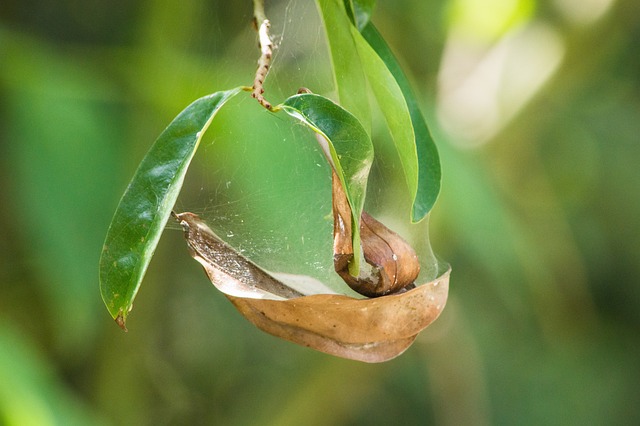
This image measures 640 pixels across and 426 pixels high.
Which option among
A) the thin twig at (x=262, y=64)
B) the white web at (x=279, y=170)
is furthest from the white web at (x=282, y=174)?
the thin twig at (x=262, y=64)

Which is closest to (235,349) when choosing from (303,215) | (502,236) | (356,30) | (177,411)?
(177,411)

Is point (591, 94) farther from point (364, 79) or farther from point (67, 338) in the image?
point (364, 79)

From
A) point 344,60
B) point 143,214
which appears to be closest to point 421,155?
point 344,60

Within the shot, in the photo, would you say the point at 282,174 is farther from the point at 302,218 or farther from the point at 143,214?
the point at 143,214

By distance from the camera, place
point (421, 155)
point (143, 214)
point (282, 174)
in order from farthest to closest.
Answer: point (282, 174) → point (421, 155) → point (143, 214)

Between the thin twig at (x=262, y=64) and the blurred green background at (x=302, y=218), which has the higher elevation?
the thin twig at (x=262, y=64)

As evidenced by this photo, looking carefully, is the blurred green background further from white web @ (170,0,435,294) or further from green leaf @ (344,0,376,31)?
green leaf @ (344,0,376,31)

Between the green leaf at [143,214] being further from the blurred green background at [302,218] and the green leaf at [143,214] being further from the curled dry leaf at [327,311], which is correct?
the blurred green background at [302,218]
